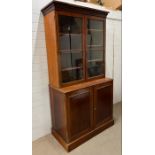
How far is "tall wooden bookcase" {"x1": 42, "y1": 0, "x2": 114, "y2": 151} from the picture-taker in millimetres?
2111

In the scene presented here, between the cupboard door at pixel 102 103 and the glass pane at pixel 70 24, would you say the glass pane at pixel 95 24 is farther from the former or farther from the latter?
the cupboard door at pixel 102 103

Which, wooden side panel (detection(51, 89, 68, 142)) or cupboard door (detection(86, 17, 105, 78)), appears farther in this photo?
cupboard door (detection(86, 17, 105, 78))

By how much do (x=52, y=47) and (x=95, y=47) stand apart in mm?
834

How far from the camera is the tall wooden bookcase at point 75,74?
2111 millimetres

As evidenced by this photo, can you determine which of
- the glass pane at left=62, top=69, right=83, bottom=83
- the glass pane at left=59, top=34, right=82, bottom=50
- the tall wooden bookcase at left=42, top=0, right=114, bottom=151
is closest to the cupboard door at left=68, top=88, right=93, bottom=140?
the tall wooden bookcase at left=42, top=0, right=114, bottom=151

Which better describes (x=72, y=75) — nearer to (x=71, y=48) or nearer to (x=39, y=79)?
(x=71, y=48)

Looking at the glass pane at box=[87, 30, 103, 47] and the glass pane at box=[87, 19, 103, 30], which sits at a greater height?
the glass pane at box=[87, 19, 103, 30]

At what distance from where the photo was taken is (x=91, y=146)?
2252 mm

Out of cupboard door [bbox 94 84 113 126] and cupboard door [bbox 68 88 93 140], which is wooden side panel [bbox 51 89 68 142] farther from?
cupboard door [bbox 94 84 113 126]

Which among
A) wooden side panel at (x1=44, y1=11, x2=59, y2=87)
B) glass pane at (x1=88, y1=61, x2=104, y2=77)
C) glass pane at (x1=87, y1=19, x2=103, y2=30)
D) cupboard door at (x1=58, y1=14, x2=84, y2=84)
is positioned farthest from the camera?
glass pane at (x1=88, y1=61, x2=104, y2=77)

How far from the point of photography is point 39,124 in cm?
248
